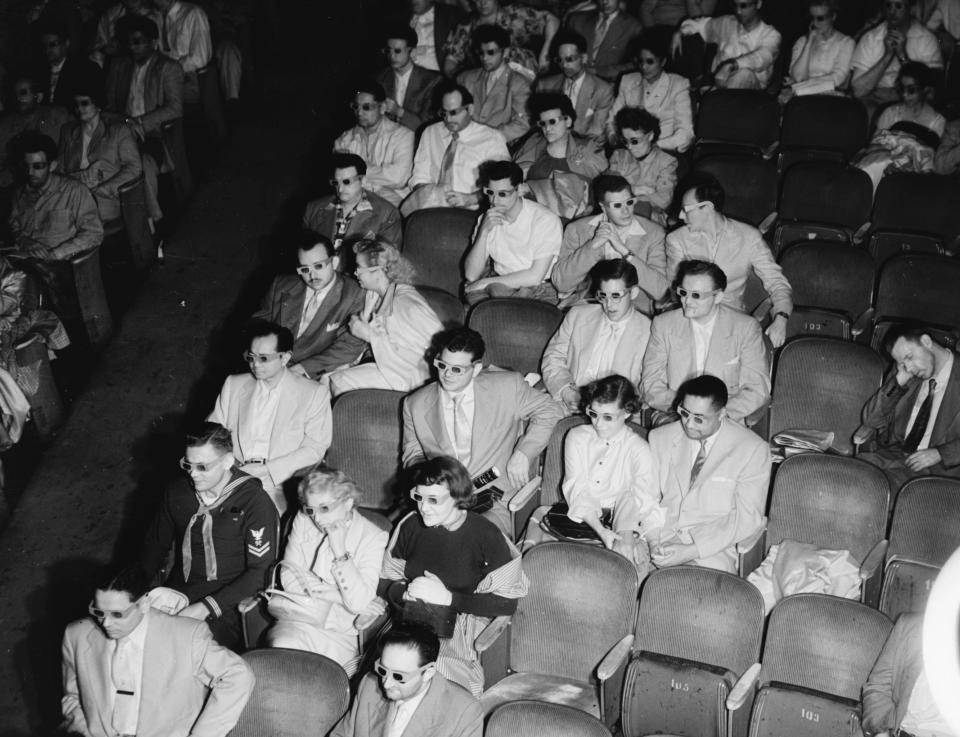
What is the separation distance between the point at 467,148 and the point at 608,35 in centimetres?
162

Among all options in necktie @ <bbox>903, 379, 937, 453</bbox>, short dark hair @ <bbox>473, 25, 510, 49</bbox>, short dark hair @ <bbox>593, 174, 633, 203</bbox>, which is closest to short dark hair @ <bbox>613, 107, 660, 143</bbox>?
short dark hair @ <bbox>593, 174, 633, 203</bbox>

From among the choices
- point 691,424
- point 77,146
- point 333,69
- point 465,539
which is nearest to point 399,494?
point 465,539

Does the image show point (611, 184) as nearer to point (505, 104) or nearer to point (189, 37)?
point (505, 104)

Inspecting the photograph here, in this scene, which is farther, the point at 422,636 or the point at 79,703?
the point at 79,703

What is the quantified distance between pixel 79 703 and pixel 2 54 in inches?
212

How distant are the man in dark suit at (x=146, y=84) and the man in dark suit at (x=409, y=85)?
1248mm

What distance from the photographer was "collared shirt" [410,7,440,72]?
22.1ft

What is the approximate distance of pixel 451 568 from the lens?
132 inches

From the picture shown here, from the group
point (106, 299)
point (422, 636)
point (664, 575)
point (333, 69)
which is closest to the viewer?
point (422, 636)

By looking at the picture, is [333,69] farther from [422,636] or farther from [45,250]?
[422,636]

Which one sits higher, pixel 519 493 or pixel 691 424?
pixel 691 424

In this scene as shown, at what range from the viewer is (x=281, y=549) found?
12.3 ft

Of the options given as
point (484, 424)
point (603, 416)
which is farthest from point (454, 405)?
point (603, 416)

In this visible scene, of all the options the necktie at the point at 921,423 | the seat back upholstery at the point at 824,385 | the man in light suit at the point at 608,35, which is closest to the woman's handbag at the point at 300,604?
the seat back upholstery at the point at 824,385
